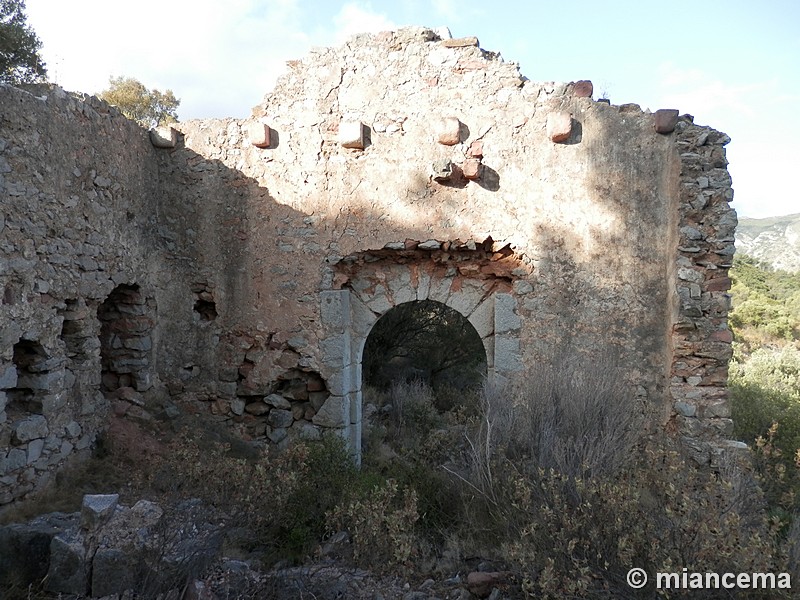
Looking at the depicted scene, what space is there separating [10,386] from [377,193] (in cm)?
323

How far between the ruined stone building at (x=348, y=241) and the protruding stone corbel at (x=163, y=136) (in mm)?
40

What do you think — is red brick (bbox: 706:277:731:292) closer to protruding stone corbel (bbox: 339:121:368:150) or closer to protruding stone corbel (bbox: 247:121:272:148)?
protruding stone corbel (bbox: 339:121:368:150)

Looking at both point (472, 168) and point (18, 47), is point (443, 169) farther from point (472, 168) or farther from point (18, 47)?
point (18, 47)

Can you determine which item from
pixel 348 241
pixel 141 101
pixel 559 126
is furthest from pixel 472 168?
pixel 141 101

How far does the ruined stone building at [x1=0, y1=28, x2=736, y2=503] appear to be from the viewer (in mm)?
4539

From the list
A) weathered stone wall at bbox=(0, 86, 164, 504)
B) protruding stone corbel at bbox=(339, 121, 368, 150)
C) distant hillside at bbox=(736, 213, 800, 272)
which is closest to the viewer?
weathered stone wall at bbox=(0, 86, 164, 504)

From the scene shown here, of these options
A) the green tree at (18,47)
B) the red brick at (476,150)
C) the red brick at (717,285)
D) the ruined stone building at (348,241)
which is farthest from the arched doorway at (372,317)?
the green tree at (18,47)

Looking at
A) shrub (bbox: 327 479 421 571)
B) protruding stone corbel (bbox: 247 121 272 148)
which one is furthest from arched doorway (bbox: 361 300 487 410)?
shrub (bbox: 327 479 421 571)

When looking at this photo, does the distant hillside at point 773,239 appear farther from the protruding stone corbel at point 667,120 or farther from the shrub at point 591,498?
the shrub at point 591,498

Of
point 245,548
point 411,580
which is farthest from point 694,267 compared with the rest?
point 245,548

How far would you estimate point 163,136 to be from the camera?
5.80m

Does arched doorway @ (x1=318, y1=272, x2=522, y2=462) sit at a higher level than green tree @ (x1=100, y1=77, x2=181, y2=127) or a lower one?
lower

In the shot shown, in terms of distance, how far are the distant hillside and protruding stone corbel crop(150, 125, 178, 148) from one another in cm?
4155

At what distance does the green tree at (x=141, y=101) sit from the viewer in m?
13.1
